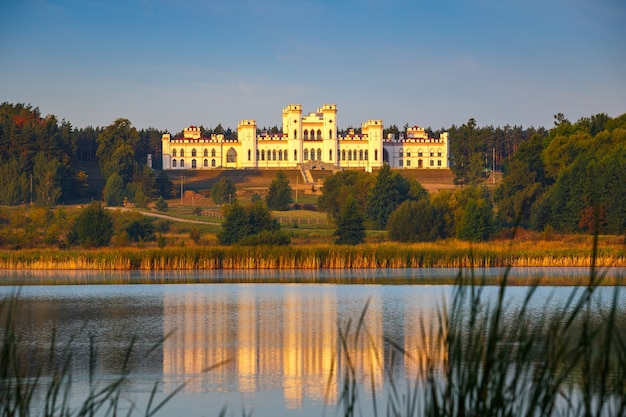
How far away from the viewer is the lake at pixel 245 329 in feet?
41.0

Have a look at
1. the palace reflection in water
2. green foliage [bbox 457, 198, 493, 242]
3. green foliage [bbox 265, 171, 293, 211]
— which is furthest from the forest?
the palace reflection in water

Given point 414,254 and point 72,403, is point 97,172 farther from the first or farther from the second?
point 72,403

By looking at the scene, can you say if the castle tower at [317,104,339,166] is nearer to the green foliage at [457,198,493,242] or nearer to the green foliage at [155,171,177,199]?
the green foliage at [155,171,177,199]

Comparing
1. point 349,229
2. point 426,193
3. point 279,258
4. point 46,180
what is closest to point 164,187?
point 46,180

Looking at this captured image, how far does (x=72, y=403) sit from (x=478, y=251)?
24043 mm

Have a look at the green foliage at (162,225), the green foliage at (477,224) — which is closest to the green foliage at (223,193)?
the green foliage at (162,225)

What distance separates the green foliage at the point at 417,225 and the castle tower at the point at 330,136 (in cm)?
5185

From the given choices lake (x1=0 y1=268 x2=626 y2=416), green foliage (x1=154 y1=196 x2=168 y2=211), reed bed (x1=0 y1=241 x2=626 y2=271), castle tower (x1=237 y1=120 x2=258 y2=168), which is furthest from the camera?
castle tower (x1=237 y1=120 x2=258 y2=168)

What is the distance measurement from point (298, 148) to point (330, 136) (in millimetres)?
3405

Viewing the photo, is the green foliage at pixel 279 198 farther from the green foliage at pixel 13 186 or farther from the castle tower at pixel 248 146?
the castle tower at pixel 248 146

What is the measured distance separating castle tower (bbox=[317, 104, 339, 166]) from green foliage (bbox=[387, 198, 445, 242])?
51.9 metres

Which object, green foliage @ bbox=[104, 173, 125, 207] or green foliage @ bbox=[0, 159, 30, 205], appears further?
green foliage @ bbox=[104, 173, 125, 207]

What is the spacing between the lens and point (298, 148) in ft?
342

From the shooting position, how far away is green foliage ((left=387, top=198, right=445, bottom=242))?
50.8 metres
